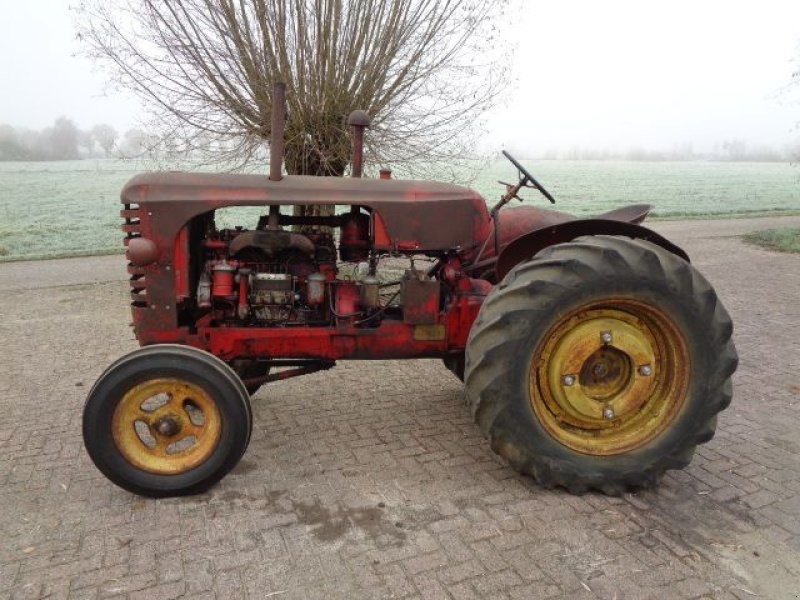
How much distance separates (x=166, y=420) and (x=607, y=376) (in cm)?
219

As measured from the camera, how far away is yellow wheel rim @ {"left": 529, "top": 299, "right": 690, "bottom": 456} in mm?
3117

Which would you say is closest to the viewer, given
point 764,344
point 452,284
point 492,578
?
point 492,578

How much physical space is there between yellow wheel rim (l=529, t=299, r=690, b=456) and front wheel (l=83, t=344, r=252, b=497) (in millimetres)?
1459

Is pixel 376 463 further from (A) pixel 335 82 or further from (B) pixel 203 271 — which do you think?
(A) pixel 335 82

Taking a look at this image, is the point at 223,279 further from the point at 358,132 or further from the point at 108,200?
the point at 108,200

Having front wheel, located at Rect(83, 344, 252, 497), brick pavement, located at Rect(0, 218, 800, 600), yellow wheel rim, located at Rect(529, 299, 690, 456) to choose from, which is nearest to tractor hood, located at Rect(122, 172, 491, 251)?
front wheel, located at Rect(83, 344, 252, 497)

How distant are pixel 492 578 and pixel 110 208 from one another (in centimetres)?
2156

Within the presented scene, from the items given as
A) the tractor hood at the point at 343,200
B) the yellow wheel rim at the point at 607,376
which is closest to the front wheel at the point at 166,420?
the tractor hood at the point at 343,200

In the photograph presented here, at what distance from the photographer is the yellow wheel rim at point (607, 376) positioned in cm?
312

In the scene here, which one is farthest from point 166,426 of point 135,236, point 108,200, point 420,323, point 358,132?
point 108,200

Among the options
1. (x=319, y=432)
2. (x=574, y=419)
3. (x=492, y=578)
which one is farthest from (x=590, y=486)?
(x=319, y=432)

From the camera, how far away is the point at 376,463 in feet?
11.4

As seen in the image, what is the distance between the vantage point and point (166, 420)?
10.1 feet

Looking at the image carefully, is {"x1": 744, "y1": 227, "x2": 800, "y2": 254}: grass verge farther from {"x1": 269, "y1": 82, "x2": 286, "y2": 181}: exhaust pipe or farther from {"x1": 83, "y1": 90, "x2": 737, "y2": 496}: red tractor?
{"x1": 269, "y1": 82, "x2": 286, "y2": 181}: exhaust pipe
